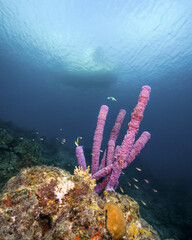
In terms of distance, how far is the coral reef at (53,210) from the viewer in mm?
1783

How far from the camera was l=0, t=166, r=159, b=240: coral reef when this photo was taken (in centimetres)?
178

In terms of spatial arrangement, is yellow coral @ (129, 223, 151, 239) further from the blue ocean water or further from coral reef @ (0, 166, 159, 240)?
the blue ocean water

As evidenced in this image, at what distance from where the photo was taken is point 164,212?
33.0ft

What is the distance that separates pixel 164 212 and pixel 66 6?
23.0 meters

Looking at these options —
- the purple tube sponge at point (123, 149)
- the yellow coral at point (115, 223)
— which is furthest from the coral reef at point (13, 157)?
the yellow coral at point (115, 223)

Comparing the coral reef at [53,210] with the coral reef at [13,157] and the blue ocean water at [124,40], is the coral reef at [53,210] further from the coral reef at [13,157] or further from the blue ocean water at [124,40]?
the blue ocean water at [124,40]

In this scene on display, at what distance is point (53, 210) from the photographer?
221 cm

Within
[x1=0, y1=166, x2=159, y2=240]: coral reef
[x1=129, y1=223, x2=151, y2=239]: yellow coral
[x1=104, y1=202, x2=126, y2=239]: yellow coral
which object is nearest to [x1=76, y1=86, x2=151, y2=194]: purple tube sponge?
[x1=0, y1=166, x2=159, y2=240]: coral reef

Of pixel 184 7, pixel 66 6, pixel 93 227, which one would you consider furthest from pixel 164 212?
pixel 66 6

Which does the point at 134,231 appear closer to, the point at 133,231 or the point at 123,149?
the point at 133,231

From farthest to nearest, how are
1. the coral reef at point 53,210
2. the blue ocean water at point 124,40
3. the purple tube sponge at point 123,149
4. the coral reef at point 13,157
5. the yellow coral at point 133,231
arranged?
the blue ocean water at point 124,40 < the coral reef at point 13,157 < the purple tube sponge at point 123,149 < the yellow coral at point 133,231 < the coral reef at point 53,210

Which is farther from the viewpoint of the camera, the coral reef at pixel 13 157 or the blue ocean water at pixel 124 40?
the blue ocean water at pixel 124 40

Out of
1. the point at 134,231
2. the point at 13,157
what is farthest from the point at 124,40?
the point at 134,231

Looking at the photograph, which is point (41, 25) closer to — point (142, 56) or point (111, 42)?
point (111, 42)
